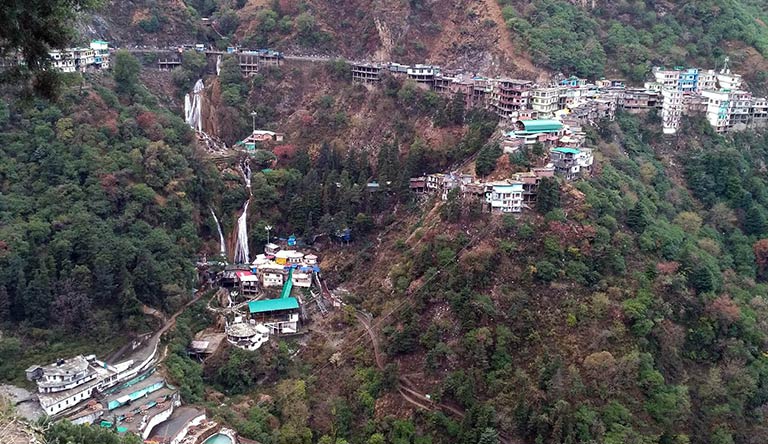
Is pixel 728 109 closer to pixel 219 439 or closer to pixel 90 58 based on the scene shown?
pixel 219 439

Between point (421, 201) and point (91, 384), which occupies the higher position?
point (421, 201)

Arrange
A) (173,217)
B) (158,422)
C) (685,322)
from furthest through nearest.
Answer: (173,217), (685,322), (158,422)

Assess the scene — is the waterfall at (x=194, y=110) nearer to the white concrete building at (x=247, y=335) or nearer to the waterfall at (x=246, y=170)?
the waterfall at (x=246, y=170)

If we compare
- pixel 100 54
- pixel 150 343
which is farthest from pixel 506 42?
pixel 150 343

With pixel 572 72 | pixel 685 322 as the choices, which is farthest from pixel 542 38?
pixel 685 322

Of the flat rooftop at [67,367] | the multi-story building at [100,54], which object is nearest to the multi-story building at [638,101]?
the multi-story building at [100,54]

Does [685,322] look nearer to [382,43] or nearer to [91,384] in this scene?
[91,384]

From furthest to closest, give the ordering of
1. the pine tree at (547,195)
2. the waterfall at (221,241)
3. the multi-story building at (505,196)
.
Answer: the waterfall at (221,241) → the multi-story building at (505,196) → the pine tree at (547,195)
